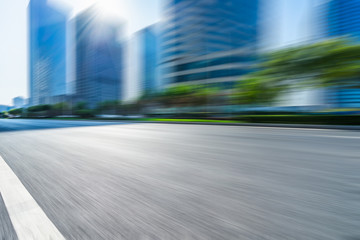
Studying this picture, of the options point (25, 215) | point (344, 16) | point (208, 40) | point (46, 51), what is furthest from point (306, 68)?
point (46, 51)

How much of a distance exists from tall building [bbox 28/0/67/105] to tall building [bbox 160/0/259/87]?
67331 mm

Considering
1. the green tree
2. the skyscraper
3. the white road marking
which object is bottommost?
the white road marking

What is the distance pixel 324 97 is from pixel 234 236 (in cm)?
1926

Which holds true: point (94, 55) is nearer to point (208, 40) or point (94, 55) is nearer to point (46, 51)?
point (46, 51)

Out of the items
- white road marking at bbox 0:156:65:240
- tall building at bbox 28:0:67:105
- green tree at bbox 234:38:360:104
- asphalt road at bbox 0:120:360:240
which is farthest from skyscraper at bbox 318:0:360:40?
tall building at bbox 28:0:67:105

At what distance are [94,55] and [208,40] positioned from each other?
78.7 m

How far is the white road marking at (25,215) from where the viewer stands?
1102 mm

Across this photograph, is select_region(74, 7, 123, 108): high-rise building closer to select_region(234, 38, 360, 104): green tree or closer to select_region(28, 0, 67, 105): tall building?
select_region(28, 0, 67, 105): tall building

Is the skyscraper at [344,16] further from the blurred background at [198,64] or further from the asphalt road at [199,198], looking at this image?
the asphalt road at [199,198]

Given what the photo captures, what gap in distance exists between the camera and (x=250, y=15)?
2090 inches

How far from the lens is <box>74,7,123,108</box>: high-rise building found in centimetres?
10012

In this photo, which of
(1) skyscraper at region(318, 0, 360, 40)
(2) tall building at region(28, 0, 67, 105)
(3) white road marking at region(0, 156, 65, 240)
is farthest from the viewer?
(2) tall building at region(28, 0, 67, 105)

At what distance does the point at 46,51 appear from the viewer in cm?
10012

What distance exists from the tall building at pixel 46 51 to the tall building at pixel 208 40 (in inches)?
2651
